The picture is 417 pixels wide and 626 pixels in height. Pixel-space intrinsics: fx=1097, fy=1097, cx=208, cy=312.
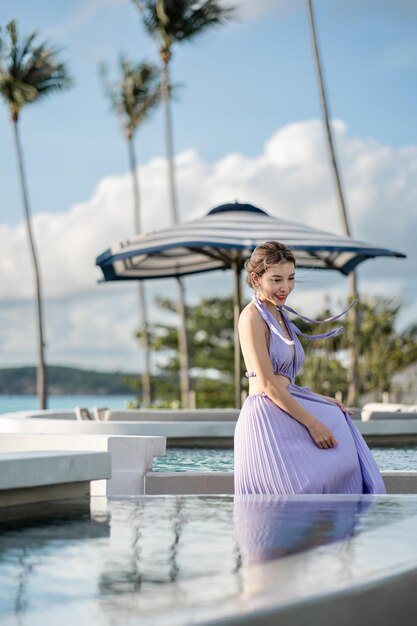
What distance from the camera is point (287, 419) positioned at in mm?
4828

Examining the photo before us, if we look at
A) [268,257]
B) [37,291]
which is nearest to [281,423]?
[268,257]

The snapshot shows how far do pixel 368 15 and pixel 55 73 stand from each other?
8761mm

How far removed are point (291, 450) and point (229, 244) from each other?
6396 millimetres

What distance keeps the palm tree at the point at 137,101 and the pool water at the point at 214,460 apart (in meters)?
26.1

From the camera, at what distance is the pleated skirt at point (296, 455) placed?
4.76 meters

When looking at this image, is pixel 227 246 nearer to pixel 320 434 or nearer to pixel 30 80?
pixel 320 434

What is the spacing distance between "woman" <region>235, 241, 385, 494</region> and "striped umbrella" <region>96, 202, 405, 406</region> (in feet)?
16.8

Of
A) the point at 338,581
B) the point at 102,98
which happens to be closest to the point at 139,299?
the point at 102,98

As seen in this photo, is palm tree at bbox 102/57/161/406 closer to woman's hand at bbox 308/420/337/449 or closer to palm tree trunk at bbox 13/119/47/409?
palm tree trunk at bbox 13/119/47/409

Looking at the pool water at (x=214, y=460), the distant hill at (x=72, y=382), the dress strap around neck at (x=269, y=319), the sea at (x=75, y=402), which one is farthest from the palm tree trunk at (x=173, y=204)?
the distant hill at (x=72, y=382)

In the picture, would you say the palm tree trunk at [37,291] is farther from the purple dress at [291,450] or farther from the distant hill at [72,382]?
the distant hill at [72,382]

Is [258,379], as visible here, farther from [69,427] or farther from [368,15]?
[368,15]

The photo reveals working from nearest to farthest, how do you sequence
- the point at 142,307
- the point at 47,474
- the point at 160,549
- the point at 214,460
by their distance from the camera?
the point at 160,549 < the point at 47,474 < the point at 214,460 < the point at 142,307

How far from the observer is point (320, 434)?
15.7ft
